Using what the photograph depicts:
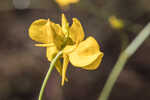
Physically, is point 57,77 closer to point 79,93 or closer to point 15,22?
point 79,93

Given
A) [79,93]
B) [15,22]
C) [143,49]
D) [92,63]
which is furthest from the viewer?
[15,22]

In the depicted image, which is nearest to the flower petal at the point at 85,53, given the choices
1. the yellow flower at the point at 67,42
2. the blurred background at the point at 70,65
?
the yellow flower at the point at 67,42

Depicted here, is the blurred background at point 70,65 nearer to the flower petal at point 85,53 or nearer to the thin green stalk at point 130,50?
the thin green stalk at point 130,50

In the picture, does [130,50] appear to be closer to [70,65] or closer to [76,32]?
[76,32]

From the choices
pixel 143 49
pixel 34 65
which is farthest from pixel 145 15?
pixel 34 65

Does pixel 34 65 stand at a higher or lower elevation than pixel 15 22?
lower

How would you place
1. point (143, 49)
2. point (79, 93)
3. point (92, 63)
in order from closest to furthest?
1. point (92, 63)
2. point (79, 93)
3. point (143, 49)

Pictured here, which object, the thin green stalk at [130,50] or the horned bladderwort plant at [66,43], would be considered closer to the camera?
the horned bladderwort plant at [66,43]

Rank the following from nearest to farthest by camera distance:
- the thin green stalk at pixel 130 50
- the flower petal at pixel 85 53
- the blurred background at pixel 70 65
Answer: the flower petal at pixel 85 53, the thin green stalk at pixel 130 50, the blurred background at pixel 70 65

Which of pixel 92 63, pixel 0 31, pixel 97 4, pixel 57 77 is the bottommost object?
pixel 57 77
